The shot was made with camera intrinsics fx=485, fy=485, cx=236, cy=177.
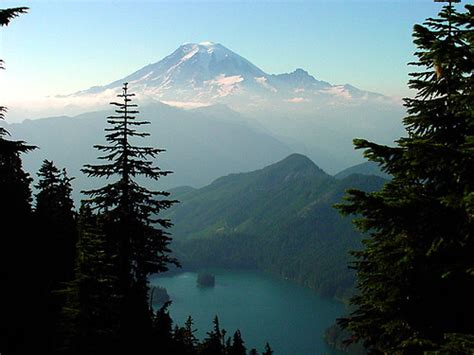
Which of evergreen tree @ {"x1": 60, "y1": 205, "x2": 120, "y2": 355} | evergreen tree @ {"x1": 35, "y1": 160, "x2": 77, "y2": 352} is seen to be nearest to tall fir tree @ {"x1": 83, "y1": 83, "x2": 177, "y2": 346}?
evergreen tree @ {"x1": 60, "y1": 205, "x2": 120, "y2": 355}

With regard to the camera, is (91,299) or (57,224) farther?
(57,224)

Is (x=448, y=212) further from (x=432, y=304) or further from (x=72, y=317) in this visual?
(x=72, y=317)

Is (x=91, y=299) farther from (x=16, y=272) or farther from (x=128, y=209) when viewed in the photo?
(x=16, y=272)

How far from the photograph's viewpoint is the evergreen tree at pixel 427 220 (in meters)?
8.85

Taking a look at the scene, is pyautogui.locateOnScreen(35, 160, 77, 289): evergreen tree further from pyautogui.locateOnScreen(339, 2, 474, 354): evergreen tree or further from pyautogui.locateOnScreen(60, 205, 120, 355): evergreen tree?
pyautogui.locateOnScreen(339, 2, 474, 354): evergreen tree

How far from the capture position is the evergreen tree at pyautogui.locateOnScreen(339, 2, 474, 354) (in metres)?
8.85

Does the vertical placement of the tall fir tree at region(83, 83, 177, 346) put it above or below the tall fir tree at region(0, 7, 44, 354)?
above

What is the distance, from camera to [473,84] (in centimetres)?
1028

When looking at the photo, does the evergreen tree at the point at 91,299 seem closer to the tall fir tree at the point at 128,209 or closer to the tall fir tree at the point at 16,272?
the tall fir tree at the point at 128,209

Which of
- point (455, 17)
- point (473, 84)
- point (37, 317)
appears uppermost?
point (455, 17)

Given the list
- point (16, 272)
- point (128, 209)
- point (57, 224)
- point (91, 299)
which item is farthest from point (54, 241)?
point (128, 209)

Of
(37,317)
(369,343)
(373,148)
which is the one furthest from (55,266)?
(373,148)

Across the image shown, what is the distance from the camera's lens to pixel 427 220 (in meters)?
9.09

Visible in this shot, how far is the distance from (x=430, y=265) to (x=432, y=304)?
1.02m
